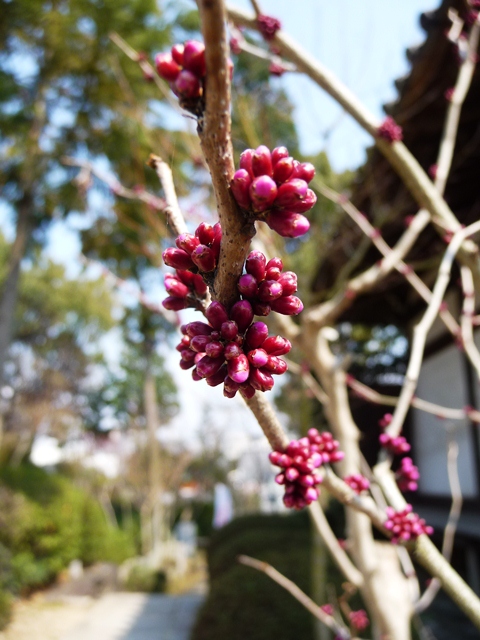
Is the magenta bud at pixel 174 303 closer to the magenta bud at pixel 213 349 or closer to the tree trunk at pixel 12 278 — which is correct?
the magenta bud at pixel 213 349

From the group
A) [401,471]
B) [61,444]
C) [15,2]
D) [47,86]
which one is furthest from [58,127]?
[61,444]

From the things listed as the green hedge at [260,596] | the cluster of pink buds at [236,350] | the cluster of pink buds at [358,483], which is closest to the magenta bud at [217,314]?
the cluster of pink buds at [236,350]

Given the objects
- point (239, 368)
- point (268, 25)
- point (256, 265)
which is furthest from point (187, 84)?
point (268, 25)

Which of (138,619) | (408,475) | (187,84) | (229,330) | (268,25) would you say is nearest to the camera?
(187,84)

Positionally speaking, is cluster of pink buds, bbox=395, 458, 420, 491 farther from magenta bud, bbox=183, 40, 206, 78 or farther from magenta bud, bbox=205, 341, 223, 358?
magenta bud, bbox=183, 40, 206, 78

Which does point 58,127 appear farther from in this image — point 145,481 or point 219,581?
point 145,481

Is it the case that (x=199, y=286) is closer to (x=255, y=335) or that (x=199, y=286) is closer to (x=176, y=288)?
(x=176, y=288)
